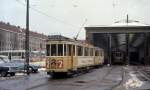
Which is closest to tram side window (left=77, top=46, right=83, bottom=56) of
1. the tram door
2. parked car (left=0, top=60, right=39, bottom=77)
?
parked car (left=0, top=60, right=39, bottom=77)

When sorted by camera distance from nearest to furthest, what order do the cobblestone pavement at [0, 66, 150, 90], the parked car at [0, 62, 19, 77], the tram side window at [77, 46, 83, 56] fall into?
the cobblestone pavement at [0, 66, 150, 90] < the parked car at [0, 62, 19, 77] < the tram side window at [77, 46, 83, 56]

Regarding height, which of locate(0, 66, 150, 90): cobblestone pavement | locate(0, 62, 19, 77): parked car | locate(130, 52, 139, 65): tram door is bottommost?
locate(0, 66, 150, 90): cobblestone pavement

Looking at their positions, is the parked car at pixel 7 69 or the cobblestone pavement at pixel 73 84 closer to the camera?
the cobblestone pavement at pixel 73 84

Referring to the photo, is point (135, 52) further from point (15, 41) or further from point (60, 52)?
point (60, 52)

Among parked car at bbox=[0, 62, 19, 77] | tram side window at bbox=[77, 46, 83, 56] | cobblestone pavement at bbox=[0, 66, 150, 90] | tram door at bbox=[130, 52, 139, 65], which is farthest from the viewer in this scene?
tram door at bbox=[130, 52, 139, 65]

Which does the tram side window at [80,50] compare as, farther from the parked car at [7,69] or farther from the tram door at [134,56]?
the tram door at [134,56]

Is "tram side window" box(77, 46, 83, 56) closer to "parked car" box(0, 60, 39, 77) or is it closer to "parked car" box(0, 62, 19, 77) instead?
"parked car" box(0, 60, 39, 77)

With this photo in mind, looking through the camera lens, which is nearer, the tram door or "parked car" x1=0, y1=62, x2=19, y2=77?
"parked car" x1=0, y1=62, x2=19, y2=77

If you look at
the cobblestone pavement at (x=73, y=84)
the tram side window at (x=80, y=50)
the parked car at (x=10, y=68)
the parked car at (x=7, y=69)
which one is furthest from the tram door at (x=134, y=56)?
the cobblestone pavement at (x=73, y=84)

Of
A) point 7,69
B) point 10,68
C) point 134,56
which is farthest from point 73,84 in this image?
point 134,56

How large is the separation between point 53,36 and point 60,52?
151 centimetres

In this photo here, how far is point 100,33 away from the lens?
95375 millimetres

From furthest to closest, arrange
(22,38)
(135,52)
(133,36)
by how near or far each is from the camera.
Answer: (22,38), (135,52), (133,36)

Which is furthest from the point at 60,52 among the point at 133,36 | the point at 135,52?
the point at 135,52
